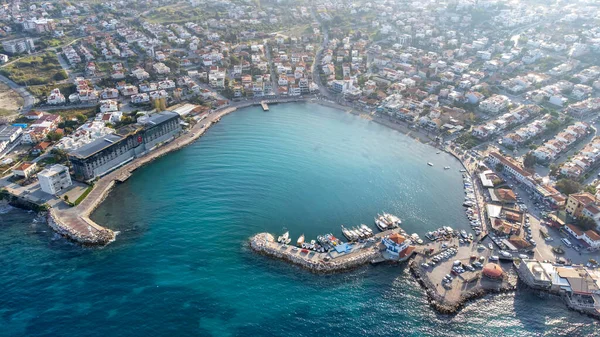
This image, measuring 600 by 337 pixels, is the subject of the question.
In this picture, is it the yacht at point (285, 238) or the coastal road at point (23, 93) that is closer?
the yacht at point (285, 238)

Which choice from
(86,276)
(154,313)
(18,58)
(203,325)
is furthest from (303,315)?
(18,58)

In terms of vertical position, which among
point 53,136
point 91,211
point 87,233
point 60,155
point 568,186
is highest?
point 53,136

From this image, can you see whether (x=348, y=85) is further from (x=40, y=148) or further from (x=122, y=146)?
(x=40, y=148)

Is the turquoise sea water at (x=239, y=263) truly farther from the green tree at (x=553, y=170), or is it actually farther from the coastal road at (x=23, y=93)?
the coastal road at (x=23, y=93)

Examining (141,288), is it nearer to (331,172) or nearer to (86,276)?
(86,276)

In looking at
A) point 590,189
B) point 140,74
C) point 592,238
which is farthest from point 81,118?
point 590,189

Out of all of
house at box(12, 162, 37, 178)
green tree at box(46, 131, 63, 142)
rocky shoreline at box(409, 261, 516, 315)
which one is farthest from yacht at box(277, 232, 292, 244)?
green tree at box(46, 131, 63, 142)

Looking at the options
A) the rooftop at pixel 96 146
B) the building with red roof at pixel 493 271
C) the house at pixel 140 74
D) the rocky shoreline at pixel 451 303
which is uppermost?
the house at pixel 140 74

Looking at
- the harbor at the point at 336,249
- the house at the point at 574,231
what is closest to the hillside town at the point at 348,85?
the house at the point at 574,231
